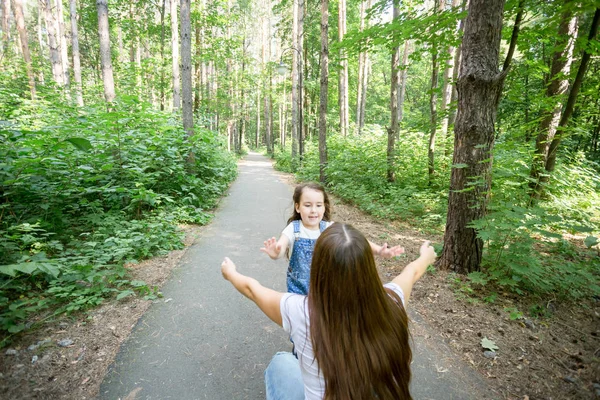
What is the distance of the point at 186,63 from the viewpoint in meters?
9.25

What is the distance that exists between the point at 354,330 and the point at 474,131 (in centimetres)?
389

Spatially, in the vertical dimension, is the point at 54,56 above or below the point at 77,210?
above

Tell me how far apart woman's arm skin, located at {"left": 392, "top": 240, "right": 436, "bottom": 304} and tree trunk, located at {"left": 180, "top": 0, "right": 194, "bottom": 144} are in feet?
29.4

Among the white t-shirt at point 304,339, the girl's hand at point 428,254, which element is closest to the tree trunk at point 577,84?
the girl's hand at point 428,254

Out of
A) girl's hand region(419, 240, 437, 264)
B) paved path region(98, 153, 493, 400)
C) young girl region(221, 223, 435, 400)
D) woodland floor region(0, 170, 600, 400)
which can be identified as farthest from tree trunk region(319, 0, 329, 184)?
young girl region(221, 223, 435, 400)

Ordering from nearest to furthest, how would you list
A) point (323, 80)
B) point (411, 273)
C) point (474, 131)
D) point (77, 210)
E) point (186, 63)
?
point (411, 273)
point (474, 131)
point (77, 210)
point (186, 63)
point (323, 80)

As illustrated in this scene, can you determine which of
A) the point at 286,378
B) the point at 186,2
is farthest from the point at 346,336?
the point at 186,2

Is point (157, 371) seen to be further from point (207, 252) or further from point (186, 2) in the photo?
point (186, 2)

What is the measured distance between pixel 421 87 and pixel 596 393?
31.5 m

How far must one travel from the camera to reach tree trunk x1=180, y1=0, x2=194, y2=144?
9.09 metres

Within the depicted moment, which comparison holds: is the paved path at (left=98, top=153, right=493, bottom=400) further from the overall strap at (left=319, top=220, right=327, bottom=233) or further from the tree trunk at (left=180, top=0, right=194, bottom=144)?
the tree trunk at (left=180, top=0, right=194, bottom=144)

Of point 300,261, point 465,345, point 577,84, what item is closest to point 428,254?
point 300,261

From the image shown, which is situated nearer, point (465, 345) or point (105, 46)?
point (465, 345)

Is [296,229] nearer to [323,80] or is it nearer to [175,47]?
[323,80]
